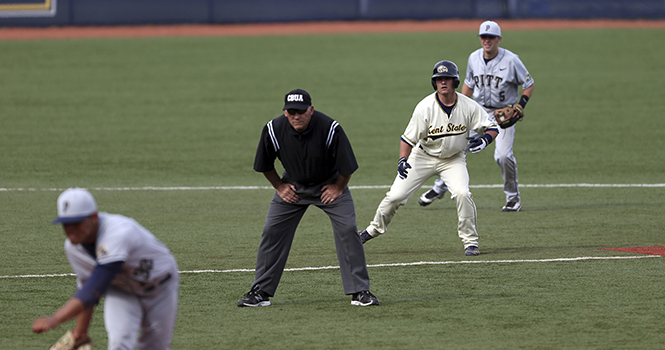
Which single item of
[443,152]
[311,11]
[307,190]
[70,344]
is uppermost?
[311,11]

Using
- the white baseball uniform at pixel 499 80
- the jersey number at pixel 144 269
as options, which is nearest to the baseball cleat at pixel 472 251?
the white baseball uniform at pixel 499 80

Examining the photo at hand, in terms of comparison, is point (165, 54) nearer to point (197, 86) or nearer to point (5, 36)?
point (197, 86)

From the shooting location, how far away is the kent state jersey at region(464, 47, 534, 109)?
12633 mm

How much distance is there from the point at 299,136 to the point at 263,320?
5.42 feet

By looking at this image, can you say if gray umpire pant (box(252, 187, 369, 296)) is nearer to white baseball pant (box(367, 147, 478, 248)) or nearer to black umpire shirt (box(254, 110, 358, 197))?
black umpire shirt (box(254, 110, 358, 197))

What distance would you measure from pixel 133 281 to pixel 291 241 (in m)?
2.81

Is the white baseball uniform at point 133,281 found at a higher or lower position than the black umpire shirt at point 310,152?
lower

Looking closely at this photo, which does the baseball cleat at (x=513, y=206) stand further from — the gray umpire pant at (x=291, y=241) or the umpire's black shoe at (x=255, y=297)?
the umpire's black shoe at (x=255, y=297)

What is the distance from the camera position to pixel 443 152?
402 inches

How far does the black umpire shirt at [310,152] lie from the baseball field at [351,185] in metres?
1.21

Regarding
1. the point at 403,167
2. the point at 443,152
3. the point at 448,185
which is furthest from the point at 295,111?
the point at 448,185

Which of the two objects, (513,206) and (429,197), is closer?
(513,206)

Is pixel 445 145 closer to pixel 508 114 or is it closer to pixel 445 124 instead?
pixel 445 124

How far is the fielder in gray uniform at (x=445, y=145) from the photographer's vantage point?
10023mm
